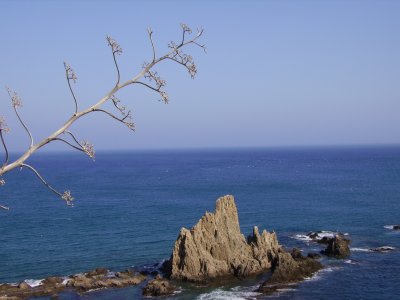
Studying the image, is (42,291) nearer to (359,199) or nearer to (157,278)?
(157,278)

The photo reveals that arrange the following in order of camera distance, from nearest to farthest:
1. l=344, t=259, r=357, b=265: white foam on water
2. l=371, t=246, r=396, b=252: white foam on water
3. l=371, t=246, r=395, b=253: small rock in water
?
l=344, t=259, r=357, b=265: white foam on water
l=371, t=246, r=395, b=253: small rock in water
l=371, t=246, r=396, b=252: white foam on water

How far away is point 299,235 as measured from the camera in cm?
6838

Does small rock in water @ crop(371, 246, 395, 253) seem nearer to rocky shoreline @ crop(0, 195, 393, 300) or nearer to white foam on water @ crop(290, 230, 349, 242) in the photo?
rocky shoreline @ crop(0, 195, 393, 300)

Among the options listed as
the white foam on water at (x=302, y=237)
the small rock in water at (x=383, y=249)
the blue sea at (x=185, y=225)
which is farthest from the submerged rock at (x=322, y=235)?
the small rock in water at (x=383, y=249)

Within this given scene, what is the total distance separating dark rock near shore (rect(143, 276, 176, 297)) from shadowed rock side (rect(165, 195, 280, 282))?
3537 mm

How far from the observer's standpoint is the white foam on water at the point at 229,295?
42188 millimetres

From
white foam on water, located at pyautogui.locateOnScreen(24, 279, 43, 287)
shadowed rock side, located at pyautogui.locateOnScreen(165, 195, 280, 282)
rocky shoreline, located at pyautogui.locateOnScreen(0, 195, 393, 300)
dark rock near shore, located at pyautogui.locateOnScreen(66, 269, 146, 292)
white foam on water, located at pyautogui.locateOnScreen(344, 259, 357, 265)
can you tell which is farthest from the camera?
white foam on water, located at pyautogui.locateOnScreen(344, 259, 357, 265)

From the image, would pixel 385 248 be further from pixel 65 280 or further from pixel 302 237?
pixel 65 280

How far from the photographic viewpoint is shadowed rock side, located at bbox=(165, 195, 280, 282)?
160ft

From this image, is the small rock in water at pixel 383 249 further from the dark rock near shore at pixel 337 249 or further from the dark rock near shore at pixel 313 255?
the dark rock near shore at pixel 313 255

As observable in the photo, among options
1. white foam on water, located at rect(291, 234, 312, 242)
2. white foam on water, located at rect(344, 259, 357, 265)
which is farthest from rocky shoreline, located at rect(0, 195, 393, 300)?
white foam on water, located at rect(291, 234, 312, 242)

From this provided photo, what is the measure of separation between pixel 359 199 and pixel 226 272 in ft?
196

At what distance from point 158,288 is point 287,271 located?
13.8m

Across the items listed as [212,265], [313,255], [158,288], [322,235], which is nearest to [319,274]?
[313,255]
